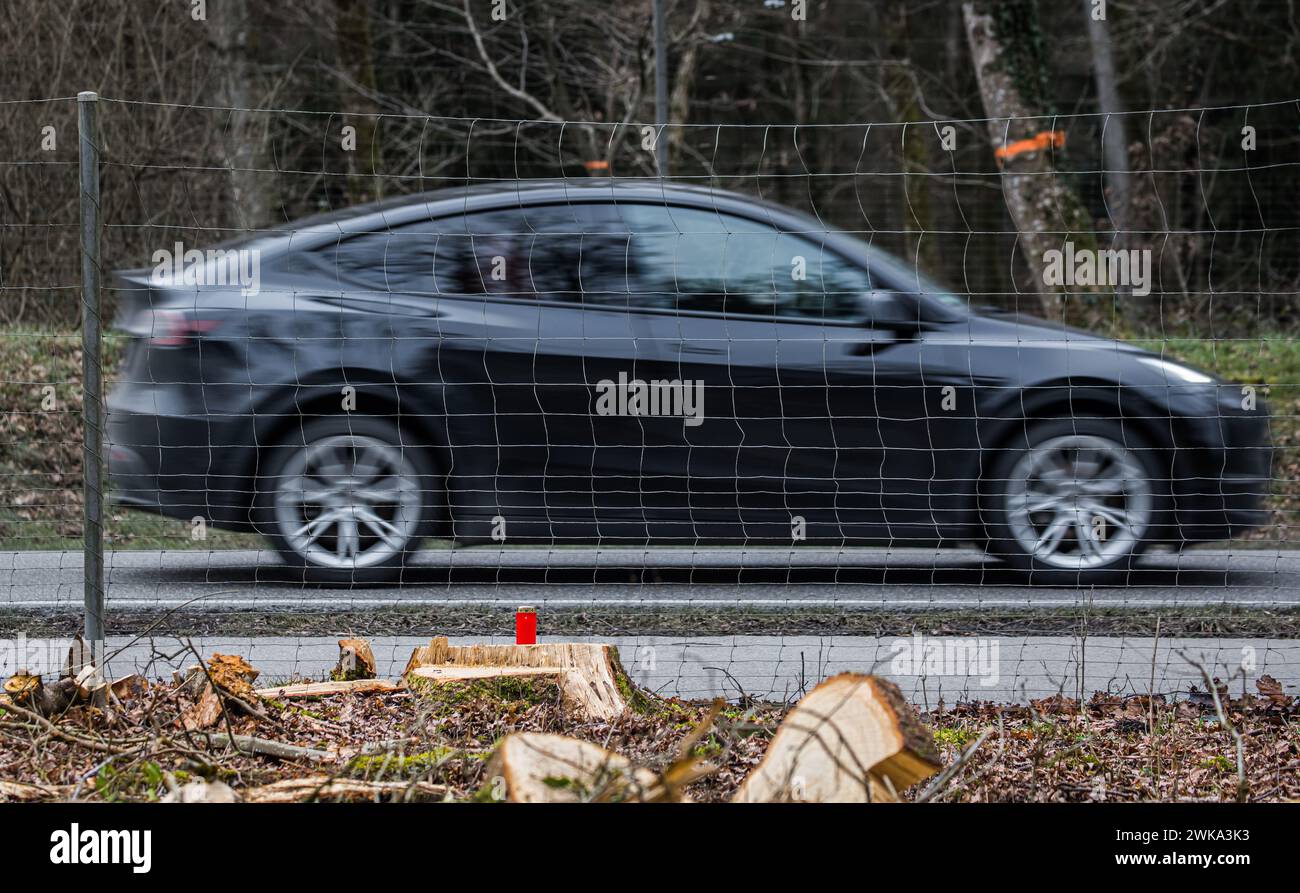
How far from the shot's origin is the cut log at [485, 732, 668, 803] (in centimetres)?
264

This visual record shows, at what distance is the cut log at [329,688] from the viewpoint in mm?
4184

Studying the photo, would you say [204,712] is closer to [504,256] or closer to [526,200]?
[504,256]

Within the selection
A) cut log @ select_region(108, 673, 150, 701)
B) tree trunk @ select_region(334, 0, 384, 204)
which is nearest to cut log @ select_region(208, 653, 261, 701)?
cut log @ select_region(108, 673, 150, 701)

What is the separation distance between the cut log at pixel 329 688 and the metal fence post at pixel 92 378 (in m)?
0.56

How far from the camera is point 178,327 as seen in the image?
645 centimetres

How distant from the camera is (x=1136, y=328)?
14.5 meters

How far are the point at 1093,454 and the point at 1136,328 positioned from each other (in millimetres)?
8246

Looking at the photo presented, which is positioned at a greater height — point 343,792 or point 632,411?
point 632,411

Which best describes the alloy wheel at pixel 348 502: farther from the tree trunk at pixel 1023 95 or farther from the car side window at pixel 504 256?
the tree trunk at pixel 1023 95

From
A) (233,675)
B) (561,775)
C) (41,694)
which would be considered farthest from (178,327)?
(561,775)

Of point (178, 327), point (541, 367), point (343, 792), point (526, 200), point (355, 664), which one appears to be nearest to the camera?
point (343, 792)

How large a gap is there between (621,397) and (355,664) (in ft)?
8.07

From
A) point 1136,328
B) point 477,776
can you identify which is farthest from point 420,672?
point 1136,328

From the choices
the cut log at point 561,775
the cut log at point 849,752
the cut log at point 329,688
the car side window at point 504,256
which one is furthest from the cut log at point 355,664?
the car side window at point 504,256
